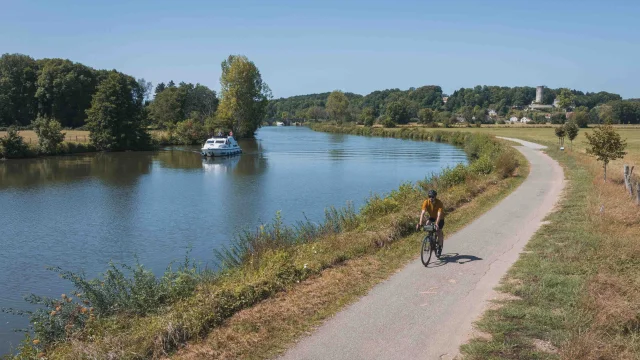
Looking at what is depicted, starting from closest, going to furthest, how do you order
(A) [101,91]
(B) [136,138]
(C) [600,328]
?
(C) [600,328] < (A) [101,91] < (B) [136,138]

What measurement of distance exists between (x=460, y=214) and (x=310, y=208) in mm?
9662

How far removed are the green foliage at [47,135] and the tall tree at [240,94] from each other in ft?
112

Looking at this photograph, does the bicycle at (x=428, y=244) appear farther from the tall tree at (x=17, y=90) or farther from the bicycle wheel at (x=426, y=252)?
the tall tree at (x=17, y=90)

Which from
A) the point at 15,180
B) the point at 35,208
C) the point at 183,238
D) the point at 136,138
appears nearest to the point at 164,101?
the point at 136,138

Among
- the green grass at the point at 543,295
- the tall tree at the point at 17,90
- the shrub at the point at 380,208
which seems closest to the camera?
the green grass at the point at 543,295

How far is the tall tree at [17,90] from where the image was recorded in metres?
80.6

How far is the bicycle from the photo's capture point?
11852 mm

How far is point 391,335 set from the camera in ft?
26.0

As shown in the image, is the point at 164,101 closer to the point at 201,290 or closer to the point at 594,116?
the point at 201,290

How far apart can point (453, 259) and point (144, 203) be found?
21.5 meters

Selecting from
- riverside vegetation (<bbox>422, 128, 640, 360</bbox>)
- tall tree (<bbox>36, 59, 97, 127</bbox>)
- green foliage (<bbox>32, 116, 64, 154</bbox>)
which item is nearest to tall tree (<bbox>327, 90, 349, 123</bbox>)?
tall tree (<bbox>36, 59, 97, 127</bbox>)

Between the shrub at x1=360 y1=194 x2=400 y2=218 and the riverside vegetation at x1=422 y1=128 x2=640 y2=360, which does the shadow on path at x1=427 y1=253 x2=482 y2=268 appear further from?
the shrub at x1=360 y1=194 x2=400 y2=218

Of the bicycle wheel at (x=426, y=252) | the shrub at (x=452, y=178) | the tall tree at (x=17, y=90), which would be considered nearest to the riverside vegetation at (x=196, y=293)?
the bicycle wheel at (x=426, y=252)

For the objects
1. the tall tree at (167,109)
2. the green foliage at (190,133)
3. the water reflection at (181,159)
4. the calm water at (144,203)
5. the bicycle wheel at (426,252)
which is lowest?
the calm water at (144,203)
